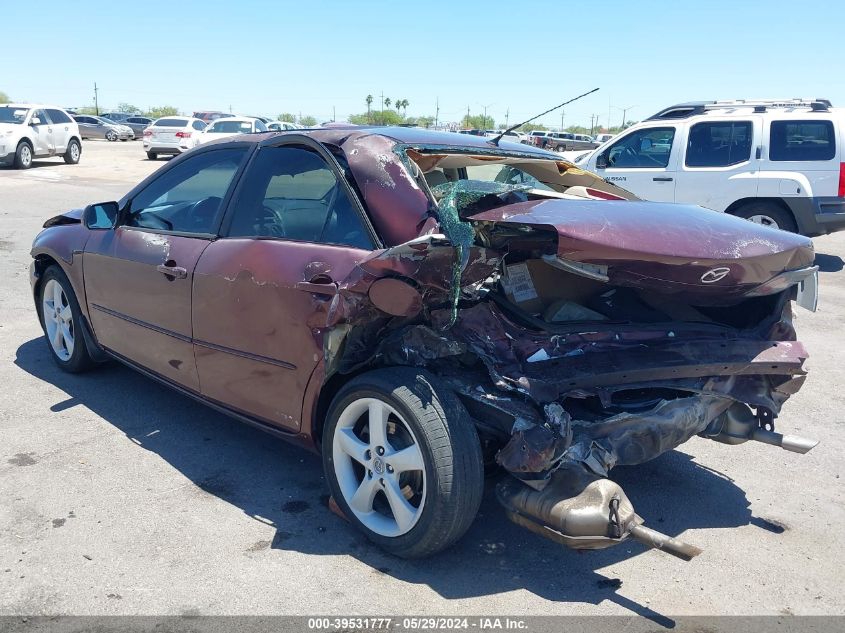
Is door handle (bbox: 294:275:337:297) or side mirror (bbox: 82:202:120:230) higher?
side mirror (bbox: 82:202:120:230)

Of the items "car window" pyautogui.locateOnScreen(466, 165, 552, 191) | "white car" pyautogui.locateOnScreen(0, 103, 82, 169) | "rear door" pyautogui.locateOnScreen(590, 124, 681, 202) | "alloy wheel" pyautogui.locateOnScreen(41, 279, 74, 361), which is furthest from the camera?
"white car" pyautogui.locateOnScreen(0, 103, 82, 169)

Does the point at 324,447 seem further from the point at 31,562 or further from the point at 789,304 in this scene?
the point at 789,304

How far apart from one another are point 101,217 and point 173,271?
1034mm

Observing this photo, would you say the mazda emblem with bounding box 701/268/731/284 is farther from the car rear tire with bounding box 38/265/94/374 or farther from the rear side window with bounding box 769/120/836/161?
the rear side window with bounding box 769/120/836/161

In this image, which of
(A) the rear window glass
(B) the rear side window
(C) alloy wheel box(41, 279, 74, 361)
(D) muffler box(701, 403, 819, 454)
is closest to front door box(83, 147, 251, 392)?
(C) alloy wheel box(41, 279, 74, 361)

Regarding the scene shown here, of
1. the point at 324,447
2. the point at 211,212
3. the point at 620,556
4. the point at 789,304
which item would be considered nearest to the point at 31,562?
the point at 324,447

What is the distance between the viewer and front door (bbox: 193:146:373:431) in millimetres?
3295

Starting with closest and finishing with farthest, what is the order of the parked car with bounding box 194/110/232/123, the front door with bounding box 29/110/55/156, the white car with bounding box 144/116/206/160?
the front door with bounding box 29/110/55/156, the white car with bounding box 144/116/206/160, the parked car with bounding box 194/110/232/123

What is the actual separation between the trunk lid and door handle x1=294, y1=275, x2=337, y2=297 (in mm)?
688

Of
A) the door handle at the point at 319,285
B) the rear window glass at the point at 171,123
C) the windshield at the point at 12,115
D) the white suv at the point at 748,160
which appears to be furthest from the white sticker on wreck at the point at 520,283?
the rear window glass at the point at 171,123

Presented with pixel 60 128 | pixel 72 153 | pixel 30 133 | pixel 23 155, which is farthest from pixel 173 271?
pixel 72 153

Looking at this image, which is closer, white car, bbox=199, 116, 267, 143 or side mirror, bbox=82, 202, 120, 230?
side mirror, bbox=82, 202, 120, 230

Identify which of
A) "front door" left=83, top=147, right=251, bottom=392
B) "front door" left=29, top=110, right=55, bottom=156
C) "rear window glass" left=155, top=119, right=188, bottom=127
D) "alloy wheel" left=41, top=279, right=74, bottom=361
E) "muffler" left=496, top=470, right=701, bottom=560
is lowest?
"muffler" left=496, top=470, right=701, bottom=560

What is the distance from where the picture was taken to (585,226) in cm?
286
